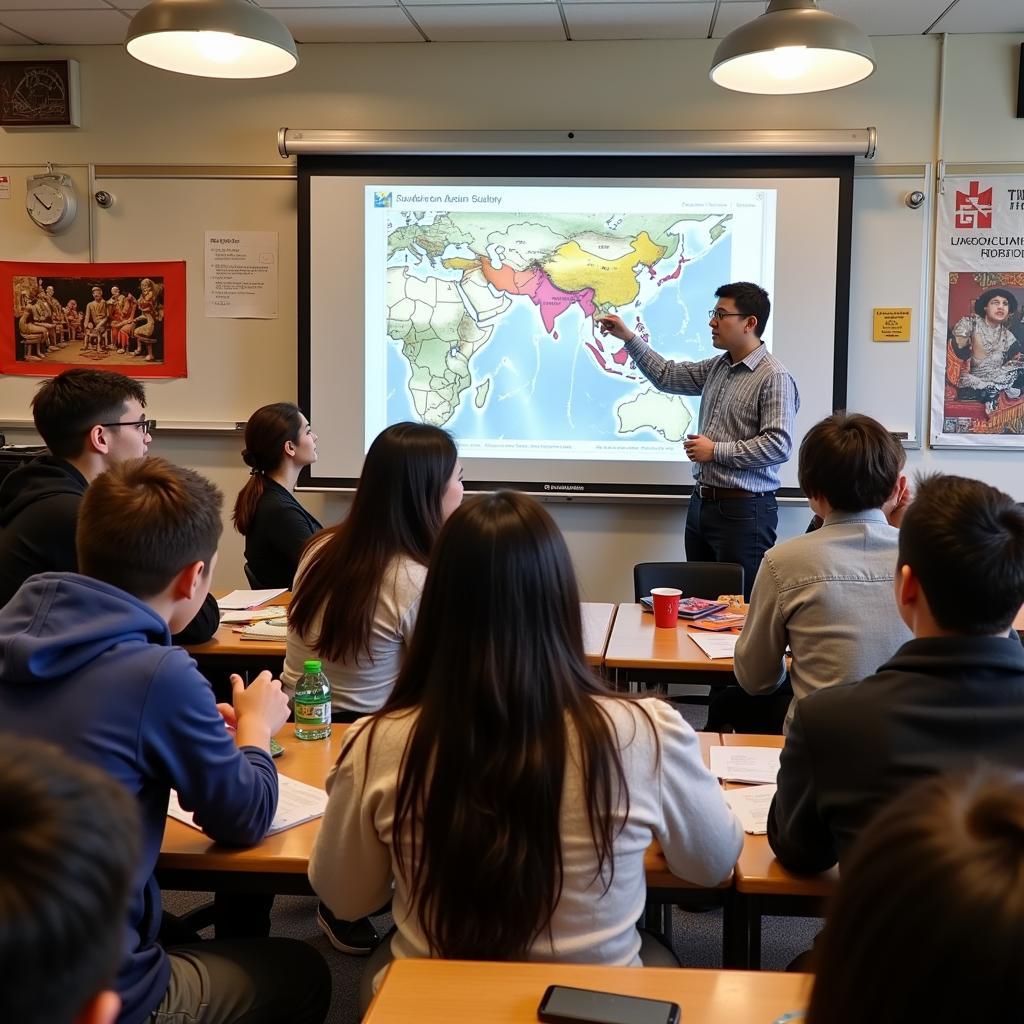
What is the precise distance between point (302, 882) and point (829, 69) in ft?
9.06

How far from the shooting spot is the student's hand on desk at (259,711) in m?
1.76

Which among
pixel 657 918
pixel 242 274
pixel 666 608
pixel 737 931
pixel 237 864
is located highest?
pixel 242 274

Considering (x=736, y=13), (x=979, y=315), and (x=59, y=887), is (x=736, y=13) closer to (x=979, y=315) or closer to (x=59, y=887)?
(x=979, y=315)

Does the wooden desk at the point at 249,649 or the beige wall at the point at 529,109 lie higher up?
the beige wall at the point at 529,109

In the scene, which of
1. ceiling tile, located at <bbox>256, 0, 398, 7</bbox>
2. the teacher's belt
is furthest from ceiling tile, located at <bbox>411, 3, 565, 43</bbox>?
the teacher's belt

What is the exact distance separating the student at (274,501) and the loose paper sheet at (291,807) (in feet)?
5.18

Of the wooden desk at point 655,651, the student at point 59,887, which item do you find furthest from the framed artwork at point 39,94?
the student at point 59,887

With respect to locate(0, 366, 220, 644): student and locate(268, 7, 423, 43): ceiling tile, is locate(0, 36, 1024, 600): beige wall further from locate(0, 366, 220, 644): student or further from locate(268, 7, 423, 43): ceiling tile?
locate(0, 366, 220, 644): student

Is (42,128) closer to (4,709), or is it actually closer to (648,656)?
(648,656)

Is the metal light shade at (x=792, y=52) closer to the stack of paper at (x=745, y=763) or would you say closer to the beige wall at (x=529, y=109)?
the beige wall at (x=529, y=109)

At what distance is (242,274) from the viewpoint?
16.2 feet

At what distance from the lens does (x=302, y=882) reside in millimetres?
1598

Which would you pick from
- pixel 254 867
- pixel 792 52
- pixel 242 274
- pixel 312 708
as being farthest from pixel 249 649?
pixel 242 274

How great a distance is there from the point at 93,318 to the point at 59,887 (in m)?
5.03
